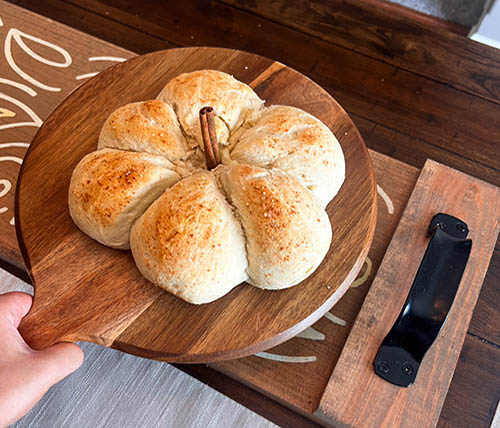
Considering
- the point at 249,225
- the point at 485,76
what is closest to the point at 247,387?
the point at 249,225

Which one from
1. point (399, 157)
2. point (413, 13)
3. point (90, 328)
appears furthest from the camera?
point (413, 13)

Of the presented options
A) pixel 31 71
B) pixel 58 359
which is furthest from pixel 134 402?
pixel 31 71

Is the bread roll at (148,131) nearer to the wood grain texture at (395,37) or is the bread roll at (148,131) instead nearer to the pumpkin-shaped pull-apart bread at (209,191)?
the pumpkin-shaped pull-apart bread at (209,191)

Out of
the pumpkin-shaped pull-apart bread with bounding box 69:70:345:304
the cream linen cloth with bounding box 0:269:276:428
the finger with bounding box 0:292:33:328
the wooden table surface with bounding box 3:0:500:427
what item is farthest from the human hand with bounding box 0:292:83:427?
the wooden table surface with bounding box 3:0:500:427

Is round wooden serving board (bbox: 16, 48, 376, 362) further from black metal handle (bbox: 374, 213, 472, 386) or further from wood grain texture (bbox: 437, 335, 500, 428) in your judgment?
wood grain texture (bbox: 437, 335, 500, 428)

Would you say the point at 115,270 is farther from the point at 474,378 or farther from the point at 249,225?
the point at 474,378

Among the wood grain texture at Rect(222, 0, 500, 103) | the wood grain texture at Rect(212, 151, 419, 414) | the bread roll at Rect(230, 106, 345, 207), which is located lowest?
the wood grain texture at Rect(212, 151, 419, 414)

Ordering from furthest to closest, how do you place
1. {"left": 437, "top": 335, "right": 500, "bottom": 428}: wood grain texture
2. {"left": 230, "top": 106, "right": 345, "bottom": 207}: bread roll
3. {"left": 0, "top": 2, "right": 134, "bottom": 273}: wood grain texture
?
{"left": 0, "top": 2, "right": 134, "bottom": 273}: wood grain texture < {"left": 437, "top": 335, "right": 500, "bottom": 428}: wood grain texture < {"left": 230, "top": 106, "right": 345, "bottom": 207}: bread roll
